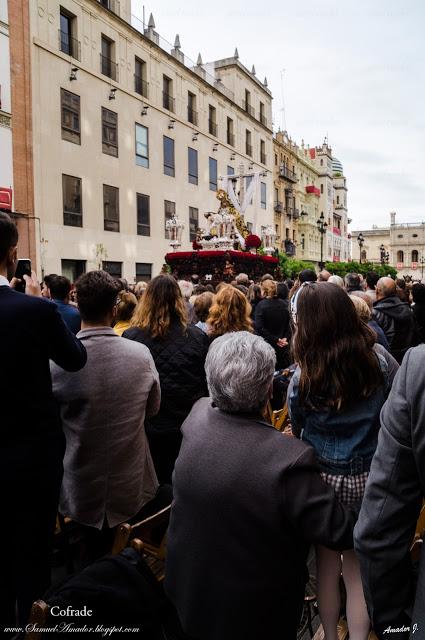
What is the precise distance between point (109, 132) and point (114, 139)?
15.5 inches

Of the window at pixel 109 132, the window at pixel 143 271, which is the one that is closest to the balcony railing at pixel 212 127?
the window at pixel 109 132

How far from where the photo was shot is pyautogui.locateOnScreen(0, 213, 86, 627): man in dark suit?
2.28 metres

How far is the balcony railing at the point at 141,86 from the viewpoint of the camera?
22828mm

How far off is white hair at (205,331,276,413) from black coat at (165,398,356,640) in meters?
0.10

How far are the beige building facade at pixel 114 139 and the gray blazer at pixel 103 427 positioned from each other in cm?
1608

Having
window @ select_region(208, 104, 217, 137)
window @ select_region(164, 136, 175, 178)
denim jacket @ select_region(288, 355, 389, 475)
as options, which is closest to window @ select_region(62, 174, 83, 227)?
window @ select_region(164, 136, 175, 178)

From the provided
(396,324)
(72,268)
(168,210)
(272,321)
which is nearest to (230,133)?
(168,210)

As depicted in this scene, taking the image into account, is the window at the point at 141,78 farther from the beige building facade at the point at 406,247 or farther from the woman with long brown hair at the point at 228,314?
the beige building facade at the point at 406,247

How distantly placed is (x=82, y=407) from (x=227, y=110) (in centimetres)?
3114

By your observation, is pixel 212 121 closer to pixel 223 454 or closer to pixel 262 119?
pixel 262 119

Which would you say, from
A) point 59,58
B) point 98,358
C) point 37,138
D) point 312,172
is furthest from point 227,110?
point 98,358

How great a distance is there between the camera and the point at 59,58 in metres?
18.4

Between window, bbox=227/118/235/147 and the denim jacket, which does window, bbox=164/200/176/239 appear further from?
the denim jacket

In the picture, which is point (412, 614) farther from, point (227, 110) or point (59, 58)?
point (227, 110)
